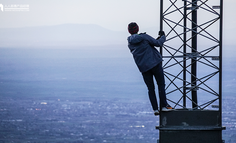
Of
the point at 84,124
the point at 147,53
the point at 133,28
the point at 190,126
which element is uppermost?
the point at 133,28

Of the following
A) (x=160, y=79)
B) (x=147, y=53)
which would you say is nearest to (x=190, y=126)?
(x=160, y=79)

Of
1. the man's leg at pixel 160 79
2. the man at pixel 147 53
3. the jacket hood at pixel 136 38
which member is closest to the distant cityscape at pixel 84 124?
the man's leg at pixel 160 79

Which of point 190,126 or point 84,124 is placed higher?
point 190,126

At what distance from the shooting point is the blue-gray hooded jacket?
23.8ft

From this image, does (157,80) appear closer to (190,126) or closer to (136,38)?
(136,38)

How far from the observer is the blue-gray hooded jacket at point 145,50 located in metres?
7.26

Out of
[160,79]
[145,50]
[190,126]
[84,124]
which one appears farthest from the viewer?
[84,124]

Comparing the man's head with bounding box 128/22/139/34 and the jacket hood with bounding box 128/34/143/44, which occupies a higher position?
the man's head with bounding box 128/22/139/34

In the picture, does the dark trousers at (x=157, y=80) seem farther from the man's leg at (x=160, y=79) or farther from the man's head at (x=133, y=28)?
the man's head at (x=133, y=28)

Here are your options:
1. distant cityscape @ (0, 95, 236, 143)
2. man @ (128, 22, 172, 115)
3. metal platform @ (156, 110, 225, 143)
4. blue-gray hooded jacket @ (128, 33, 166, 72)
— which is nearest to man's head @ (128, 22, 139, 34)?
man @ (128, 22, 172, 115)

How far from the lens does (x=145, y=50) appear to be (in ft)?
24.1

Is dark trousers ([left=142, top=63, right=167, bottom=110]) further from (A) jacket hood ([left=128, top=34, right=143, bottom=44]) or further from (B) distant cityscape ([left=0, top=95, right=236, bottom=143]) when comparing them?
(B) distant cityscape ([left=0, top=95, right=236, bottom=143])

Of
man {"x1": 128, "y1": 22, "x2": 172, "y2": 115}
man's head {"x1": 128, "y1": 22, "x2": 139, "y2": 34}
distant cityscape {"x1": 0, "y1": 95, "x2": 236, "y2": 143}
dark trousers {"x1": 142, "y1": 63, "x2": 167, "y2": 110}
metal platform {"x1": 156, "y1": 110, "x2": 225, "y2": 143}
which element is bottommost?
distant cityscape {"x1": 0, "y1": 95, "x2": 236, "y2": 143}

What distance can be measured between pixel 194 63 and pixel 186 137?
6.02ft
